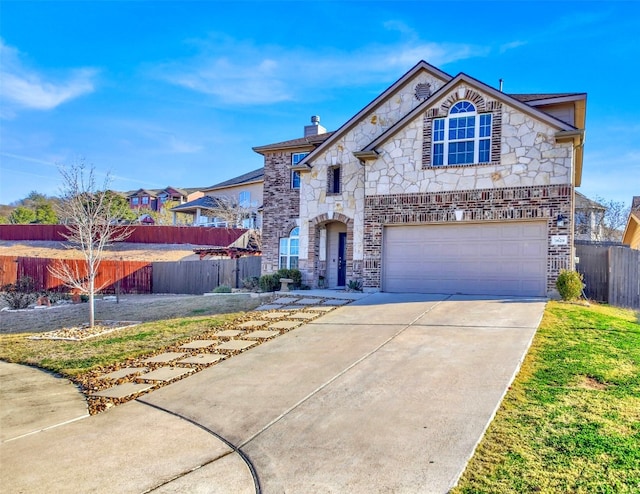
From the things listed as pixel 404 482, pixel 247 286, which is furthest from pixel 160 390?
pixel 247 286

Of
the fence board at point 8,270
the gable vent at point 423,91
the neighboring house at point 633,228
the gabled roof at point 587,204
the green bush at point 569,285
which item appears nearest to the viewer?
the green bush at point 569,285

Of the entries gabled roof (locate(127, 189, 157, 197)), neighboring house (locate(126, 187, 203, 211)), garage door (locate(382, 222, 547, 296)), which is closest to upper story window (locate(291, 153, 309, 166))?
garage door (locate(382, 222, 547, 296))

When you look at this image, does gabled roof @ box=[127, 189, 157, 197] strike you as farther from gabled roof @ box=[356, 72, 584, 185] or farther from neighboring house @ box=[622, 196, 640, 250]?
gabled roof @ box=[356, 72, 584, 185]

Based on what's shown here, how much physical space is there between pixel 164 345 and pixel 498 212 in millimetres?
10452

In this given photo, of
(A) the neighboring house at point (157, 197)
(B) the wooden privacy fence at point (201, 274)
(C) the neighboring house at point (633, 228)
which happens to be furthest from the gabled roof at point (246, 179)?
(C) the neighboring house at point (633, 228)

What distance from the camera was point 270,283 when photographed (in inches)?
765

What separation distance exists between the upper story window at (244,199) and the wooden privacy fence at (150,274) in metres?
19.7

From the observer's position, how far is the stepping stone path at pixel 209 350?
7903mm

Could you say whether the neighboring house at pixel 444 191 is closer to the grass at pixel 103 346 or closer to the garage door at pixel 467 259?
the garage door at pixel 467 259

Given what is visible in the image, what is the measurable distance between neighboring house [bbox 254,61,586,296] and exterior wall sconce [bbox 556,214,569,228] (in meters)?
0.03

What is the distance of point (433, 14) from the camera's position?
13.3 meters

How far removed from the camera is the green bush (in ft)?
44.9

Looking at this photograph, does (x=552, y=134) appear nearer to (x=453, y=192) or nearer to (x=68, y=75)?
(x=453, y=192)

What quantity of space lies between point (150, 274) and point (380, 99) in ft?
50.5
